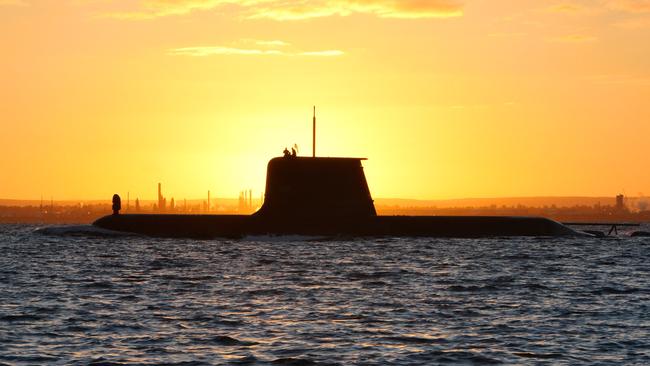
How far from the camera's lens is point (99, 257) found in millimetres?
46250

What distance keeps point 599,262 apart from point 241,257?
16.9 m

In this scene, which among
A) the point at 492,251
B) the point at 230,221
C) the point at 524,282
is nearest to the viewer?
Answer: the point at 524,282

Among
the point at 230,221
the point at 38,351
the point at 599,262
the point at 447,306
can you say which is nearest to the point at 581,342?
the point at 447,306

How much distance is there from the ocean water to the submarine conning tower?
929 centimetres

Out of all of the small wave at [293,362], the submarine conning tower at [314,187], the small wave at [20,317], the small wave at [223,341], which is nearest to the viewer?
the small wave at [293,362]

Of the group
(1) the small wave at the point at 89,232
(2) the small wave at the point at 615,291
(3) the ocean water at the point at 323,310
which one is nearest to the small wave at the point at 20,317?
(3) the ocean water at the point at 323,310

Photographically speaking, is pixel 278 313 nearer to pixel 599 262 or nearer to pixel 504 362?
pixel 504 362

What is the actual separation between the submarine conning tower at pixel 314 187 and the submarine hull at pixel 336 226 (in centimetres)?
74

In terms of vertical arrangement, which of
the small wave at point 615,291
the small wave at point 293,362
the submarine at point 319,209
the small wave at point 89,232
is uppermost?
the submarine at point 319,209

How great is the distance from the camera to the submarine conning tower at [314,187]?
5394 centimetres

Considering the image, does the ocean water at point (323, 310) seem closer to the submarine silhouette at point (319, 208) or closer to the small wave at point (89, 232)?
the submarine silhouette at point (319, 208)

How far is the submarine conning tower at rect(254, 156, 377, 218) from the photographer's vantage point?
177 feet

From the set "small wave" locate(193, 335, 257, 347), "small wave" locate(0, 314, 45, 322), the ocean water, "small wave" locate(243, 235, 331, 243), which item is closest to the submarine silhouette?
"small wave" locate(243, 235, 331, 243)

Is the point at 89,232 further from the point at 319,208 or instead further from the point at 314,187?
the point at 314,187
